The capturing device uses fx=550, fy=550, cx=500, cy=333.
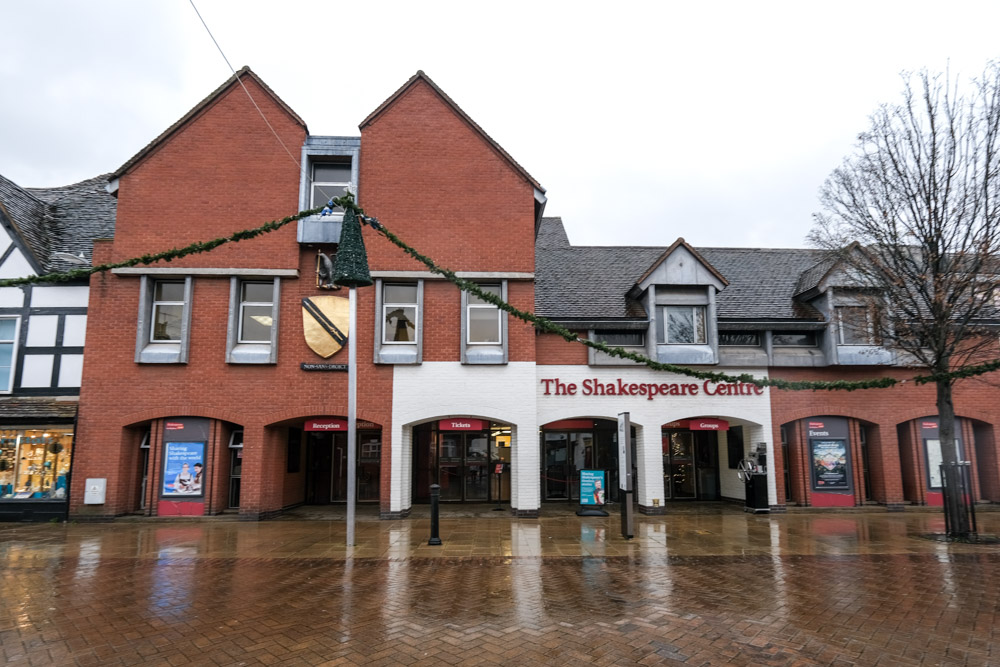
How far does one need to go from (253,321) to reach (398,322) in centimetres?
366

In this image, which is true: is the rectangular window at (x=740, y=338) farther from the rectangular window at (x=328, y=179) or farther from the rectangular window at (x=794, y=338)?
the rectangular window at (x=328, y=179)

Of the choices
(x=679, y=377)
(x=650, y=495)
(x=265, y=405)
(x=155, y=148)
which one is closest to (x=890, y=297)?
(x=679, y=377)

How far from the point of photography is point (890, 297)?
11.2m

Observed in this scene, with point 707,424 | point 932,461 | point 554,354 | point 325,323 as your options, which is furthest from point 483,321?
point 932,461

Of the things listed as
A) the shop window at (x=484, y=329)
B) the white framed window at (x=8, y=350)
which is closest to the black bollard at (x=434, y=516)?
the shop window at (x=484, y=329)

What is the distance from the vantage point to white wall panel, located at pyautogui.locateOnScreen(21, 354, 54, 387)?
13.6m

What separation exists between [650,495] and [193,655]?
11442mm

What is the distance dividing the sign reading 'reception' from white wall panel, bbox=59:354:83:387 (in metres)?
11.6

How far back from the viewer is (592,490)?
14.0m

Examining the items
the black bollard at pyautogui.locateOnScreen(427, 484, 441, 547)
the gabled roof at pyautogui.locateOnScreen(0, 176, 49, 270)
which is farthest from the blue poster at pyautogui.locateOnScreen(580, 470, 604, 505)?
the gabled roof at pyautogui.locateOnScreen(0, 176, 49, 270)

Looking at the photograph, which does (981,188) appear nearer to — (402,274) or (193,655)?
(402,274)

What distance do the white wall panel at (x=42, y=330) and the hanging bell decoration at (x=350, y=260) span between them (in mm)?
8942

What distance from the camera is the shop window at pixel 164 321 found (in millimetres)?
13312

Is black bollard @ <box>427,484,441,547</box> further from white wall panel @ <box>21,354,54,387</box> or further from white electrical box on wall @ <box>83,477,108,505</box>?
white wall panel @ <box>21,354,54,387</box>
